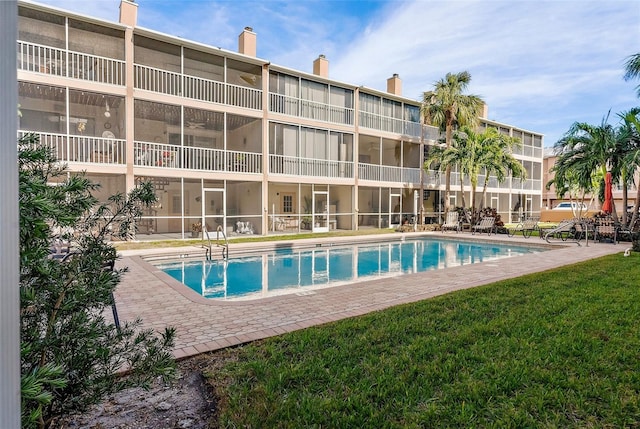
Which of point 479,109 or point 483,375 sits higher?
point 479,109

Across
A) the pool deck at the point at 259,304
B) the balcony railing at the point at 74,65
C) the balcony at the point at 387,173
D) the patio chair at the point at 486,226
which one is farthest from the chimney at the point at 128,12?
Answer: the patio chair at the point at 486,226

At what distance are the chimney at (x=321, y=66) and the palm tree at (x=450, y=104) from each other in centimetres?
635

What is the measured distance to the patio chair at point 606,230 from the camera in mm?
14714

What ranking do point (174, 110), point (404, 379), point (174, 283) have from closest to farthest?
1. point (404, 379)
2. point (174, 283)
3. point (174, 110)

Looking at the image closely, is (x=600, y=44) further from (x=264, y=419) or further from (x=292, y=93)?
(x=264, y=419)

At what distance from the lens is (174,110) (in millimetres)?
17172

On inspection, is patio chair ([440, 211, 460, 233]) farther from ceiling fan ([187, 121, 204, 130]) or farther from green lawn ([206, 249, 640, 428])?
green lawn ([206, 249, 640, 428])

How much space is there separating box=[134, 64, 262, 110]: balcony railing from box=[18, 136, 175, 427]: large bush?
1501 centimetres

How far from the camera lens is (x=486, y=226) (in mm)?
19422

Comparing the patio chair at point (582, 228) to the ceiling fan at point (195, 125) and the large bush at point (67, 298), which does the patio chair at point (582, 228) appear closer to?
the large bush at point (67, 298)

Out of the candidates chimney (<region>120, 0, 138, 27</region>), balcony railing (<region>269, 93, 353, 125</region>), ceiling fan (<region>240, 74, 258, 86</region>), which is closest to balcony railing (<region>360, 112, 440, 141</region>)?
balcony railing (<region>269, 93, 353, 125</region>)

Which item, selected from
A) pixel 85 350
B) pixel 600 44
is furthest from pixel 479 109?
pixel 85 350

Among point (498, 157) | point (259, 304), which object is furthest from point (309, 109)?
point (259, 304)

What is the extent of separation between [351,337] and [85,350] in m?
2.80
